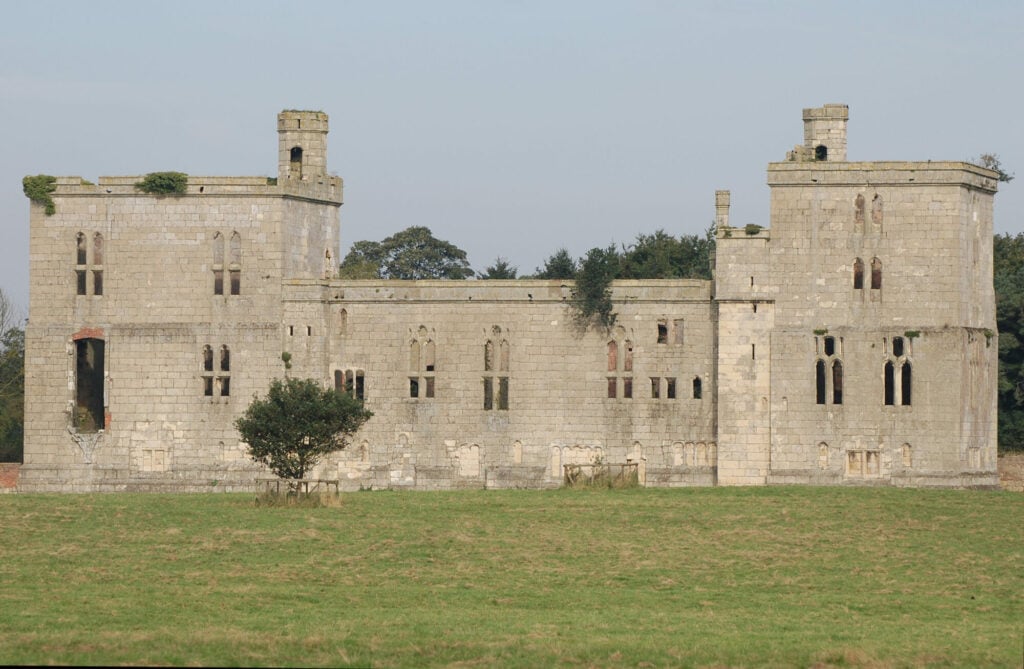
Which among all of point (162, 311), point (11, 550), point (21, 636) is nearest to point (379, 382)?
point (162, 311)

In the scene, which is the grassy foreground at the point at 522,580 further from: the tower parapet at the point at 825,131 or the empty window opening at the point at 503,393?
the tower parapet at the point at 825,131

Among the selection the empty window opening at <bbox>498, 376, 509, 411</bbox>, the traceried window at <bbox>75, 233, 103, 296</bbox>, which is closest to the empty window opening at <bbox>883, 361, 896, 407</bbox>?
the empty window opening at <bbox>498, 376, 509, 411</bbox>

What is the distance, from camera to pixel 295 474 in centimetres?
5778

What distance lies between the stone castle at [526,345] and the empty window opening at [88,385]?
0.18 metres

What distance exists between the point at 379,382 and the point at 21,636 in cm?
3370

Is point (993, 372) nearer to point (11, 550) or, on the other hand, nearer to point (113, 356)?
point (113, 356)

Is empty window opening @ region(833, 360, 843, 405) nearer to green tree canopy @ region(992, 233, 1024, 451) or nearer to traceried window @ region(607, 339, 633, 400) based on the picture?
traceried window @ region(607, 339, 633, 400)

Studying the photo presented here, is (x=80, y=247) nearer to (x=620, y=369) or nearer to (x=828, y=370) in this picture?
(x=620, y=369)

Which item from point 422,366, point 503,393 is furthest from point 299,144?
point 503,393

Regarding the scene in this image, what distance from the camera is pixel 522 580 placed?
41531 mm

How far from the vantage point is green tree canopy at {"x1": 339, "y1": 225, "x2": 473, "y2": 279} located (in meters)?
115

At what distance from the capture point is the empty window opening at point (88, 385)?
67875 mm

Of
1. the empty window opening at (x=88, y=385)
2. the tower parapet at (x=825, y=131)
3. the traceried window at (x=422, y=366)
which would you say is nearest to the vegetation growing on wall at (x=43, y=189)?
the empty window opening at (x=88, y=385)

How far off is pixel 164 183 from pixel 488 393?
12.4 metres
